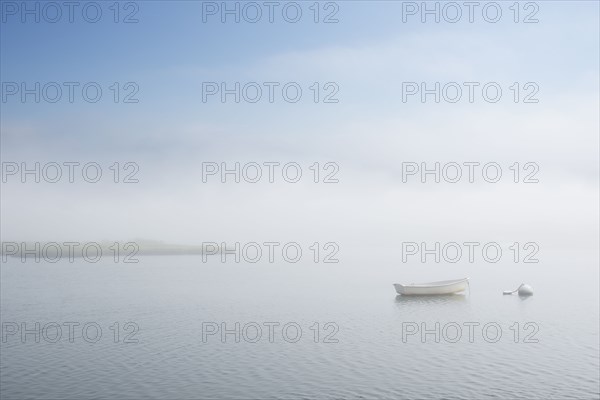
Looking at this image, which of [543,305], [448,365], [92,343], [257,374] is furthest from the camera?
[543,305]

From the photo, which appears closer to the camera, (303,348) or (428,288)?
(303,348)

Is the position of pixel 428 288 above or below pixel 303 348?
below

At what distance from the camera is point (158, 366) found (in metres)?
41.6

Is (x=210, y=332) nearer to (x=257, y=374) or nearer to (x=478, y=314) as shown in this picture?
(x=257, y=374)

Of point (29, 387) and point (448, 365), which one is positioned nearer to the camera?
point (29, 387)

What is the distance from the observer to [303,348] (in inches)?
1906

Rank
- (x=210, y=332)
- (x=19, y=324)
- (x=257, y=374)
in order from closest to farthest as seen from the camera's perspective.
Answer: (x=257, y=374)
(x=210, y=332)
(x=19, y=324)

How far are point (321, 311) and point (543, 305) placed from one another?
31344mm

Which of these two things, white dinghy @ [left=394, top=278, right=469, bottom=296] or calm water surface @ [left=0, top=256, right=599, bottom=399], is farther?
white dinghy @ [left=394, top=278, right=469, bottom=296]

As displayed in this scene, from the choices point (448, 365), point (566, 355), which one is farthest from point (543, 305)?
point (448, 365)

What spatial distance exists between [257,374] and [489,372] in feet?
50.3

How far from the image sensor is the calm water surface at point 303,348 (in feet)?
119

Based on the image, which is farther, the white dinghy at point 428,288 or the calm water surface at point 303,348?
the white dinghy at point 428,288

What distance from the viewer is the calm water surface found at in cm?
3619
